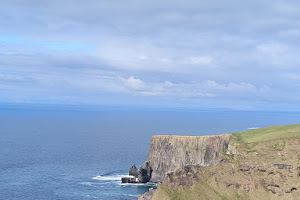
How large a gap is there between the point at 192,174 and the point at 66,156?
106525 millimetres

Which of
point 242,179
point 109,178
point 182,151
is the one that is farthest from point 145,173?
point 242,179

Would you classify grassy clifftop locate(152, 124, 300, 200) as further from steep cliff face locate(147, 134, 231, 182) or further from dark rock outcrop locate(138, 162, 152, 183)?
dark rock outcrop locate(138, 162, 152, 183)

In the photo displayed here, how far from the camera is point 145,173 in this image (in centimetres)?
14612

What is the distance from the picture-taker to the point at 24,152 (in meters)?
195

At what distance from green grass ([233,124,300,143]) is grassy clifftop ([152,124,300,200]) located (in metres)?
15.2

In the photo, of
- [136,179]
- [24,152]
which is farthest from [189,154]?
[24,152]

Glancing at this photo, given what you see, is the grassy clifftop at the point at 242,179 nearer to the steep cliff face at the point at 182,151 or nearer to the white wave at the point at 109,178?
the steep cliff face at the point at 182,151

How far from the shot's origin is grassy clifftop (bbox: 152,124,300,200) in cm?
9356

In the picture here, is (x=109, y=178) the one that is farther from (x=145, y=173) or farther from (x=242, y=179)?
(x=242, y=179)

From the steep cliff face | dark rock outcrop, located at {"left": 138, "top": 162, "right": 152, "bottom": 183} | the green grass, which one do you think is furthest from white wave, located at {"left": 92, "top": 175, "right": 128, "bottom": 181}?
the green grass

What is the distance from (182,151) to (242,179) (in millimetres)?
51310

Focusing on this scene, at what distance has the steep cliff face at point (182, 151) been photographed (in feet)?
460

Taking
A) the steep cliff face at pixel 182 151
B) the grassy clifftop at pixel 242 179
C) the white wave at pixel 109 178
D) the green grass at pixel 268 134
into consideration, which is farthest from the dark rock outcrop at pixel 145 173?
the grassy clifftop at pixel 242 179

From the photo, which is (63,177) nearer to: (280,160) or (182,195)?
(182,195)
